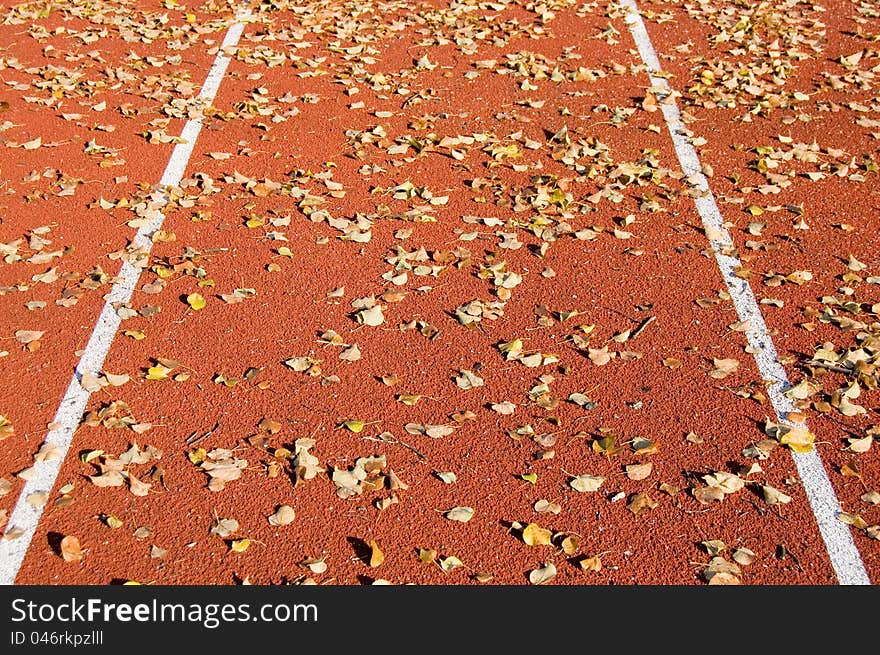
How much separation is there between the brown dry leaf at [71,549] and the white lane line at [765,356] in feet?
10.2

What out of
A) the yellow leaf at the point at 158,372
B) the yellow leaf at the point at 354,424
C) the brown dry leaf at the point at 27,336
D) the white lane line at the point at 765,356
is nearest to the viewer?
the white lane line at the point at 765,356

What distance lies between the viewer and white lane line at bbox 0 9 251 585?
381 centimetres

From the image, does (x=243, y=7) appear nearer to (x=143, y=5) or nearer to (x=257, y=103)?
(x=143, y=5)

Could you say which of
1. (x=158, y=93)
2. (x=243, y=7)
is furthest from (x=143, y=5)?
(x=158, y=93)

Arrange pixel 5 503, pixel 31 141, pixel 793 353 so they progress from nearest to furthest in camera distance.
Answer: pixel 5 503, pixel 793 353, pixel 31 141

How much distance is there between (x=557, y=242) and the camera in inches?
232

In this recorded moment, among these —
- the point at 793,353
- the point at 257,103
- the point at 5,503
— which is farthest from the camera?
the point at 257,103

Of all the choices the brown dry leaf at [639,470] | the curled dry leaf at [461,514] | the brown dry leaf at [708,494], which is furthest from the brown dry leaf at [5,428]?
the brown dry leaf at [708,494]

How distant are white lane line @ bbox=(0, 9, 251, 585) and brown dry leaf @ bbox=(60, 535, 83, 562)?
16 cm

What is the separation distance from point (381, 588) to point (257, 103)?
212 inches

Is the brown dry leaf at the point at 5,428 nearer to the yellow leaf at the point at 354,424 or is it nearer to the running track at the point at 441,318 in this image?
the running track at the point at 441,318

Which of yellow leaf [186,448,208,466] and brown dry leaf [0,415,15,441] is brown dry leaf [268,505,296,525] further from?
brown dry leaf [0,415,15,441]

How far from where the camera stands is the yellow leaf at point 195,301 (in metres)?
5.26

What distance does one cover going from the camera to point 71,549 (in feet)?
12.4
